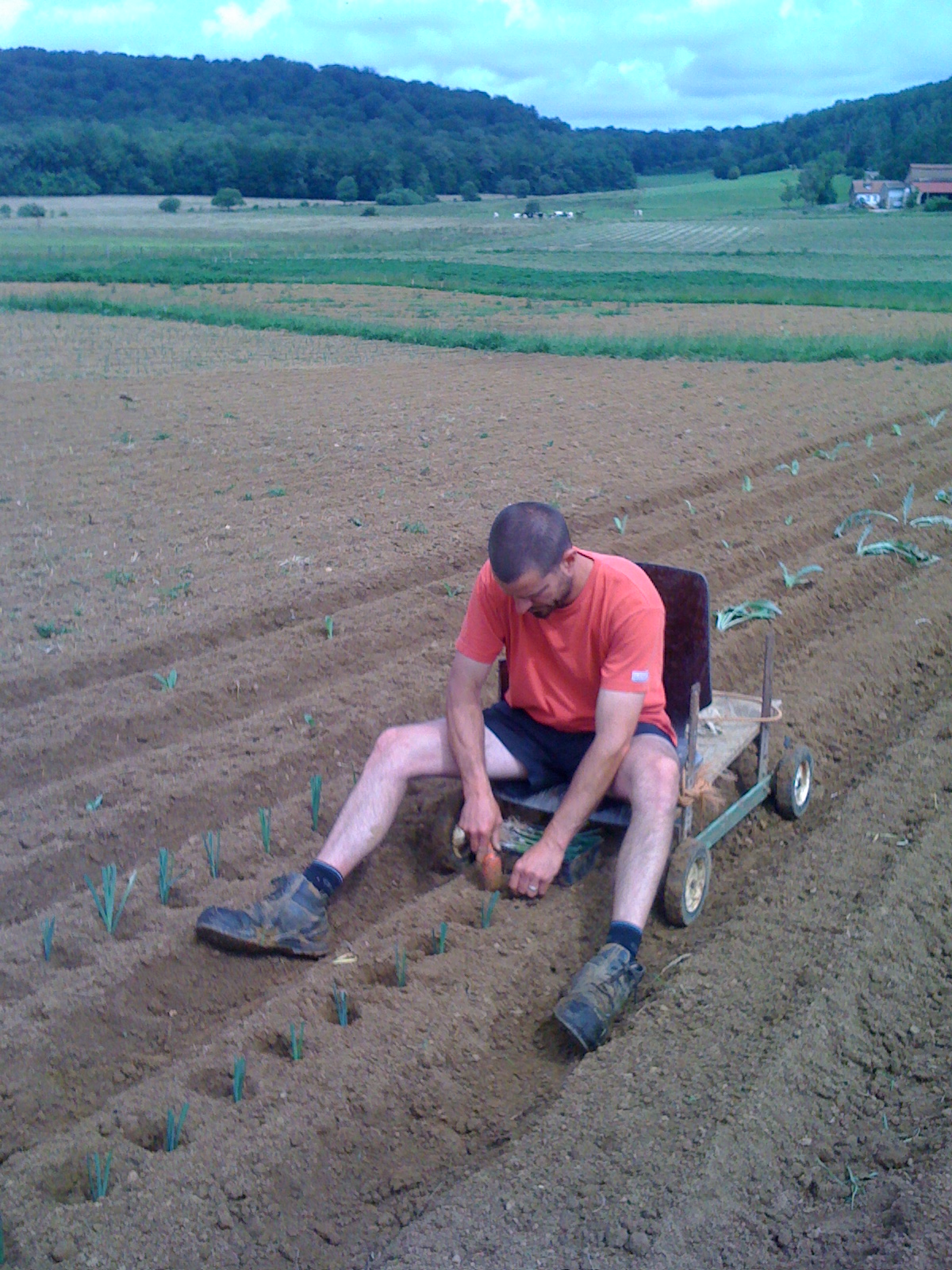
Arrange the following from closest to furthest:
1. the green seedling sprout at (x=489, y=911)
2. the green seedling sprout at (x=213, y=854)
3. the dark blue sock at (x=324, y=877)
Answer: the dark blue sock at (x=324, y=877) < the green seedling sprout at (x=489, y=911) < the green seedling sprout at (x=213, y=854)

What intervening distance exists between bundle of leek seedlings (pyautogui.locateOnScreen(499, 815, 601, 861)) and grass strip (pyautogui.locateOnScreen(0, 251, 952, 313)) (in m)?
26.6

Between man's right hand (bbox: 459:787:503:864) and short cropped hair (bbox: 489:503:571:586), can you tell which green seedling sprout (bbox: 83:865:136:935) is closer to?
man's right hand (bbox: 459:787:503:864)

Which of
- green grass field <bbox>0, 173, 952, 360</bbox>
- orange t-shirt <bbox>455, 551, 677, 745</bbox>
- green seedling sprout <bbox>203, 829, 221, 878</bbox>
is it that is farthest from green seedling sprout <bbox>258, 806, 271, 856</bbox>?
green grass field <bbox>0, 173, 952, 360</bbox>

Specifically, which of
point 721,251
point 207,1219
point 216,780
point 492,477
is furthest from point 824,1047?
point 721,251

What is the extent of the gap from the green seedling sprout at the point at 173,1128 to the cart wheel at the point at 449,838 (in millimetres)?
1417

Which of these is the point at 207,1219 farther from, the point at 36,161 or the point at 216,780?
the point at 36,161

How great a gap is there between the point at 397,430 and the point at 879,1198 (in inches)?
407

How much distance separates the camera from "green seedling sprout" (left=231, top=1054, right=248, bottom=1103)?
10.5 ft

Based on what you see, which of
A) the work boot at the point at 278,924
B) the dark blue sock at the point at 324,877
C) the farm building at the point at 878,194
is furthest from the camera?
the farm building at the point at 878,194

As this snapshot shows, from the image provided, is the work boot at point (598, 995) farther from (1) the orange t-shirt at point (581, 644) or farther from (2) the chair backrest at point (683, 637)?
(2) the chair backrest at point (683, 637)

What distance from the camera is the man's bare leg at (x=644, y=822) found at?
147 inches

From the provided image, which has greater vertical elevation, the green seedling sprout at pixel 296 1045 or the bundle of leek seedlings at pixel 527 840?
the bundle of leek seedlings at pixel 527 840

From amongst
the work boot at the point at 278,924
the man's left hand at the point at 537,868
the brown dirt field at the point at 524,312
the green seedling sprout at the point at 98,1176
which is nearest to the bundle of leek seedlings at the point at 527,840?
the man's left hand at the point at 537,868

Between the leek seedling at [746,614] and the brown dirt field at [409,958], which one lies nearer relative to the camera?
the brown dirt field at [409,958]
